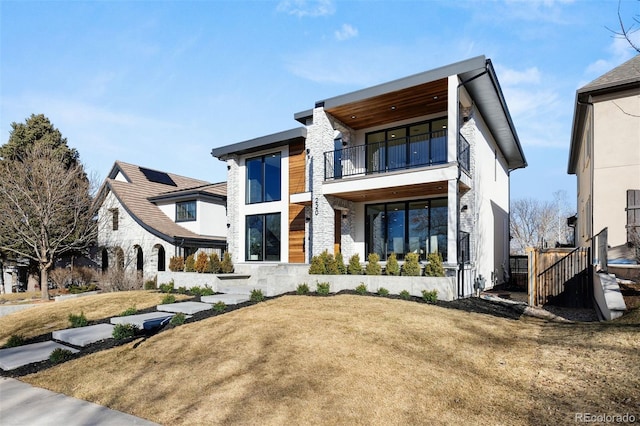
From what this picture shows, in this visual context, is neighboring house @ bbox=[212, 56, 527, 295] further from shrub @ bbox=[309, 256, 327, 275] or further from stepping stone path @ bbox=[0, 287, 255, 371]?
stepping stone path @ bbox=[0, 287, 255, 371]

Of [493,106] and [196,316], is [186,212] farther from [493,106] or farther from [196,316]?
[493,106]

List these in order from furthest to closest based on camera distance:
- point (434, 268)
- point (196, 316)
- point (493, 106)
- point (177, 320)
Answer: point (493, 106)
point (434, 268)
point (196, 316)
point (177, 320)

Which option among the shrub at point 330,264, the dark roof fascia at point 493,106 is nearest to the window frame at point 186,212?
the shrub at point 330,264

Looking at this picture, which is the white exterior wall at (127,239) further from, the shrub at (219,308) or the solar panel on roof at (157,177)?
the shrub at (219,308)

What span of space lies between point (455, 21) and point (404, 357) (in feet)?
31.5

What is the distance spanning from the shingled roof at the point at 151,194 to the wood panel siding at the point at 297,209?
707 centimetres

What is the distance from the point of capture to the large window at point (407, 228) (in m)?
13.7

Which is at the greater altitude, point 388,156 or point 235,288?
point 388,156

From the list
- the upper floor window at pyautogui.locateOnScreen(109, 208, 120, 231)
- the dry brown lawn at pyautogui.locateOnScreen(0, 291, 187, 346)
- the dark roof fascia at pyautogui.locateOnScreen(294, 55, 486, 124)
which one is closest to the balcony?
the dark roof fascia at pyautogui.locateOnScreen(294, 55, 486, 124)

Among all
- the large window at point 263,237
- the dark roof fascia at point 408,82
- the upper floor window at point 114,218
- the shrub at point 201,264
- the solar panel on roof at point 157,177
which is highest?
the dark roof fascia at point 408,82

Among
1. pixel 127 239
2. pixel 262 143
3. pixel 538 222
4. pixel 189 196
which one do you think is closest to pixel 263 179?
pixel 262 143

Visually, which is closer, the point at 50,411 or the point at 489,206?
the point at 50,411

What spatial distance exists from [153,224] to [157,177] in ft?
22.4

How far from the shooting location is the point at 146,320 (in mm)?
9727
